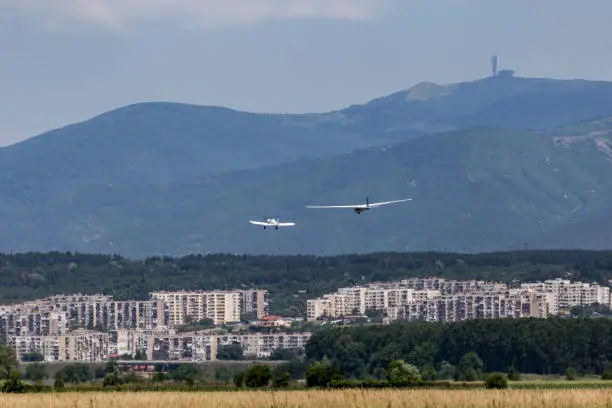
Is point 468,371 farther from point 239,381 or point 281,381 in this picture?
point 281,381

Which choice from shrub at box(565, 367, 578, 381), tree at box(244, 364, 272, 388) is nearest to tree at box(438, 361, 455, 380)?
shrub at box(565, 367, 578, 381)

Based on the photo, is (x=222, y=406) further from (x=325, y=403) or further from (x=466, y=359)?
(x=466, y=359)

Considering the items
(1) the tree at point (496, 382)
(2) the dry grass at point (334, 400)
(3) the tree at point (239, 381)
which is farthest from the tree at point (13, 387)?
(1) the tree at point (496, 382)

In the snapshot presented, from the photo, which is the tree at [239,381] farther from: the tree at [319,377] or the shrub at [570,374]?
the shrub at [570,374]

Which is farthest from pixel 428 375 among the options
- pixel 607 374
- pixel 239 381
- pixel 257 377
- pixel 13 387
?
pixel 13 387

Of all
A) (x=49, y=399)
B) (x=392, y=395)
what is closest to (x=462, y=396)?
(x=392, y=395)
